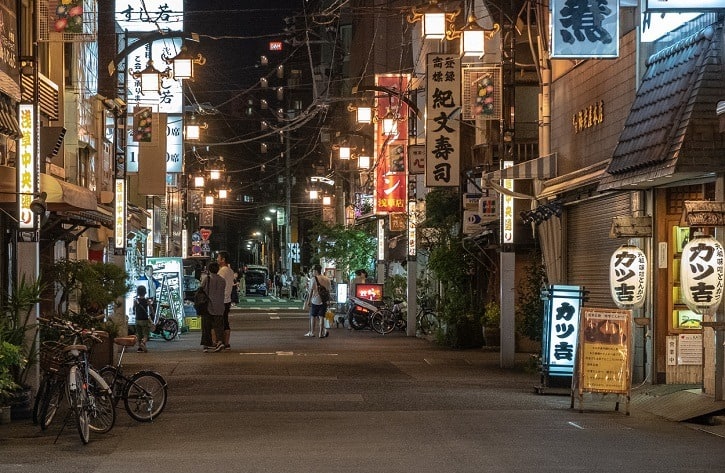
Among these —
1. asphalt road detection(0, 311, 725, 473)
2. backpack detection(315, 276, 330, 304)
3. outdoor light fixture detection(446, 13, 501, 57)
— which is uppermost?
outdoor light fixture detection(446, 13, 501, 57)

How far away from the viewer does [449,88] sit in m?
28.8

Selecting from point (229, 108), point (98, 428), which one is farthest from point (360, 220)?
point (229, 108)

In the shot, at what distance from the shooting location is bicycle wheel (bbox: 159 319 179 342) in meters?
32.5

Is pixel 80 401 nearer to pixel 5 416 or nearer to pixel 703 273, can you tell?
pixel 5 416

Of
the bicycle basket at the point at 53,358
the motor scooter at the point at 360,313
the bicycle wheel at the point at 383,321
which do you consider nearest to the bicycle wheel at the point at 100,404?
the bicycle basket at the point at 53,358

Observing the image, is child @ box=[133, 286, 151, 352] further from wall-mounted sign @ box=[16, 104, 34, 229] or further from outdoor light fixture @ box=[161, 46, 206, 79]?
wall-mounted sign @ box=[16, 104, 34, 229]

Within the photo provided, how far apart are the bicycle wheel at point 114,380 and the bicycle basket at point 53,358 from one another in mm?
673

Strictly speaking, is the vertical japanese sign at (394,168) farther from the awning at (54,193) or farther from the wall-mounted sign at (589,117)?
the awning at (54,193)

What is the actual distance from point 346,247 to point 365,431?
36.4 m

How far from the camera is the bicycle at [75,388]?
41.1 feet

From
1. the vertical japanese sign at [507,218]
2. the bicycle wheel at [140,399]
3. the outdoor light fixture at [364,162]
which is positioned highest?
the outdoor light fixture at [364,162]

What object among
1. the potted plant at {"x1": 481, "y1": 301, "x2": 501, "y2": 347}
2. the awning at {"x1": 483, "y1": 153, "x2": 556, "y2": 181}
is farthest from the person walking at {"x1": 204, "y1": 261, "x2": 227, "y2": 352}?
the awning at {"x1": 483, "y1": 153, "x2": 556, "y2": 181}

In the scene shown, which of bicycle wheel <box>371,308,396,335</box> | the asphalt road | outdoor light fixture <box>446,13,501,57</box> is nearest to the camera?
the asphalt road

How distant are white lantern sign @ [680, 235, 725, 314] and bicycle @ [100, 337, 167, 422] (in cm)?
713
